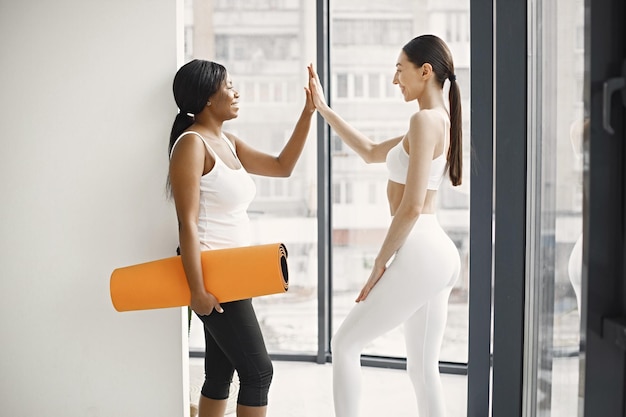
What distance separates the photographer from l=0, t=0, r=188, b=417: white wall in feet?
8.07

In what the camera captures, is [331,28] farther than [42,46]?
Yes

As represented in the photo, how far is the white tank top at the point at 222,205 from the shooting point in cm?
228

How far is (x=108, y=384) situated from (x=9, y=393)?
37 cm

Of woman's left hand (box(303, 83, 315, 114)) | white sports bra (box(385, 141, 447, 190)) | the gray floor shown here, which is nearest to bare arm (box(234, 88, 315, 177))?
woman's left hand (box(303, 83, 315, 114))

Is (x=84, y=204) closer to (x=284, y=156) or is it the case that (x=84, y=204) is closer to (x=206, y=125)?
(x=206, y=125)

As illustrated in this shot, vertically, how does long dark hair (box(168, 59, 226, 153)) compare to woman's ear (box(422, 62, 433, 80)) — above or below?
below

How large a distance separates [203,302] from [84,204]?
642mm

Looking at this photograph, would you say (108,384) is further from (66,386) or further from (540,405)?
(540,405)

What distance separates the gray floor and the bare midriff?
114 centimetres

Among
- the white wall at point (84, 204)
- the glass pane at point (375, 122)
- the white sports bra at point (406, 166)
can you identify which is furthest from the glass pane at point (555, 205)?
the glass pane at point (375, 122)

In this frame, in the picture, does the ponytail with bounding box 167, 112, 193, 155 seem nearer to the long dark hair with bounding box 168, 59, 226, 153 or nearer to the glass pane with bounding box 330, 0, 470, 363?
the long dark hair with bounding box 168, 59, 226, 153

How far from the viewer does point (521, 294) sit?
7.55 feet

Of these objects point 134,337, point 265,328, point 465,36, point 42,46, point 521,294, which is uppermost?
point 465,36

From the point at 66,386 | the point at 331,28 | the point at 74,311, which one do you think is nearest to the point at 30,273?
the point at 74,311
